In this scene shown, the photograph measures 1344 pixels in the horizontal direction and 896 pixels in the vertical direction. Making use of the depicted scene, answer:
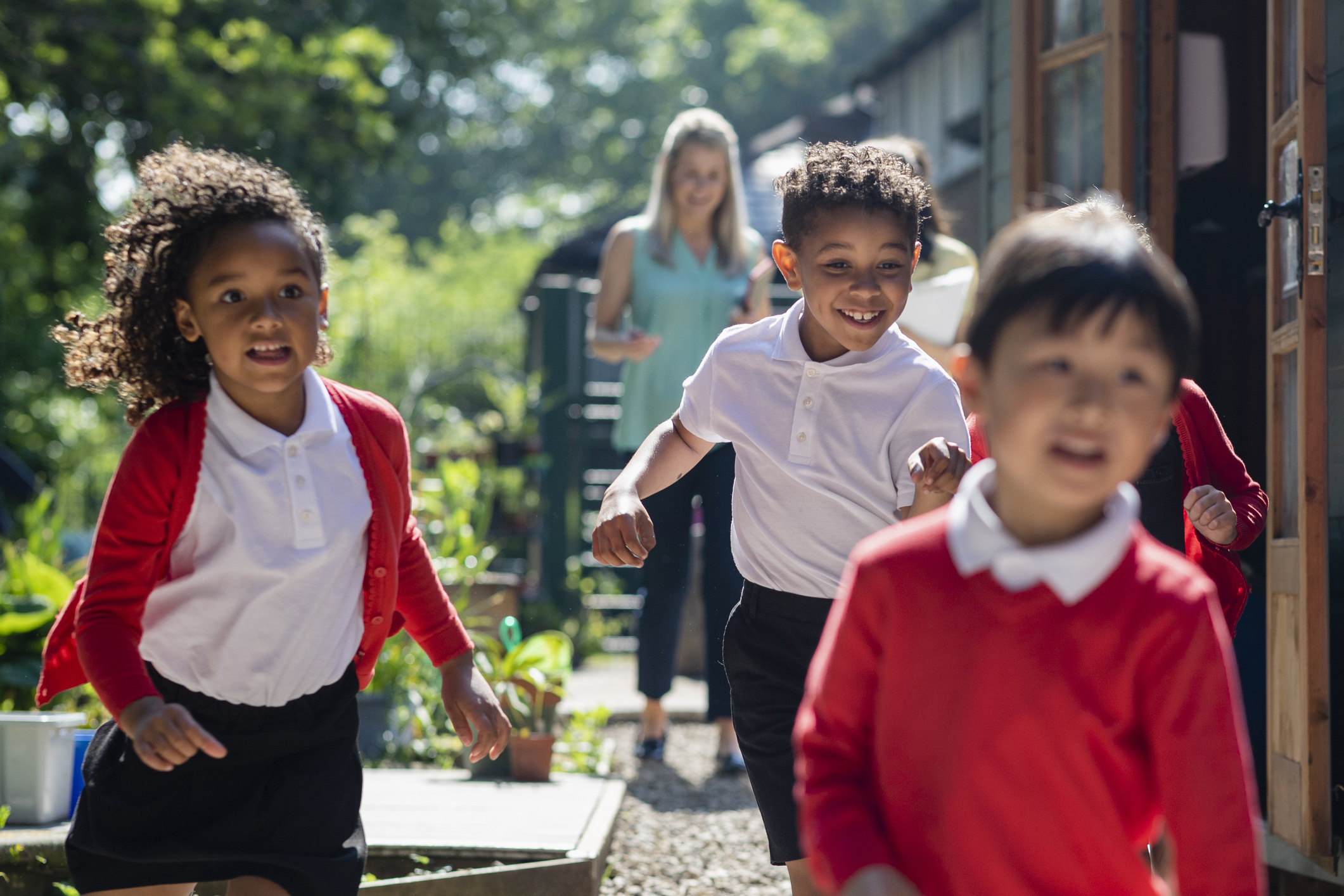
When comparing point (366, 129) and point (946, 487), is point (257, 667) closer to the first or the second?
point (946, 487)

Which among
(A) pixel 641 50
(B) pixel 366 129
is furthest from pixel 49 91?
(A) pixel 641 50

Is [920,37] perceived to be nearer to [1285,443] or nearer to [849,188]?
[1285,443]

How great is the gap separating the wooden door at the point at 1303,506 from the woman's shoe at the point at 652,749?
2.05m

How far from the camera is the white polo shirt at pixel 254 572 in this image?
201 cm

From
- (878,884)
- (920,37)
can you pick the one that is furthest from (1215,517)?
(920,37)

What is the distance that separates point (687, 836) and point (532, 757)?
0.53 metres

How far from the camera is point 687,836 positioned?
150 inches

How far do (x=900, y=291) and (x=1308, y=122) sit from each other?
135cm

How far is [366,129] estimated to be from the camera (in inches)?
374

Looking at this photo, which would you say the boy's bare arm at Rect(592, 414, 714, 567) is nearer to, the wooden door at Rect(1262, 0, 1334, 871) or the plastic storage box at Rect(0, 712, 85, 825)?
the wooden door at Rect(1262, 0, 1334, 871)

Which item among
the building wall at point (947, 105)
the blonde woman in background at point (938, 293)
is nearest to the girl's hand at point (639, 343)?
the blonde woman in background at point (938, 293)

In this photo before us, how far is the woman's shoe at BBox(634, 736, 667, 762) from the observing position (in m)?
4.71

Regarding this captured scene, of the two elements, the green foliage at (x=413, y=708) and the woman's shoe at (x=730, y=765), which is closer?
the woman's shoe at (x=730, y=765)

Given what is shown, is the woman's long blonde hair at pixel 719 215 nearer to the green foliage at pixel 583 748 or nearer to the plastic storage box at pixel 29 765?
the green foliage at pixel 583 748
